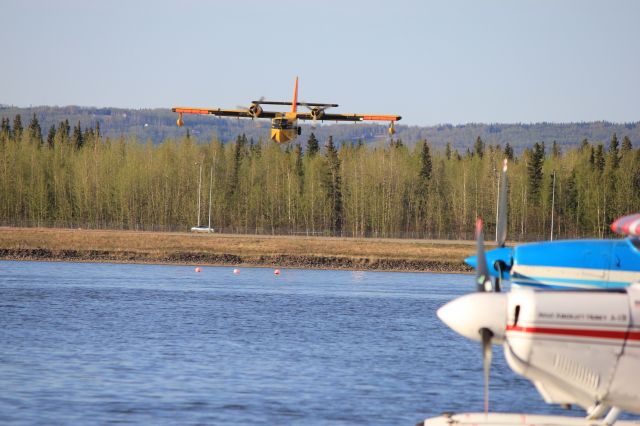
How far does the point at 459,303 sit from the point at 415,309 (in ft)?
108

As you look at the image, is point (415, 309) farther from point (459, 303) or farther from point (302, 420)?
point (459, 303)

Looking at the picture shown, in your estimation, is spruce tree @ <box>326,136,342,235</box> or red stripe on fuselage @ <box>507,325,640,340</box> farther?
spruce tree @ <box>326,136,342,235</box>

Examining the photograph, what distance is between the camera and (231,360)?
27.7 meters

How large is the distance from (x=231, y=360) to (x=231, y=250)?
198 ft

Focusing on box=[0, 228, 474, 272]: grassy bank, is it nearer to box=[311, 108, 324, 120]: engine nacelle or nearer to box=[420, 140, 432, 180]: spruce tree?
box=[311, 108, 324, 120]: engine nacelle

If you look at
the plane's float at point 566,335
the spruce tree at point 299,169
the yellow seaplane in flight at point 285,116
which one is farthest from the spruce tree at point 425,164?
the plane's float at point 566,335

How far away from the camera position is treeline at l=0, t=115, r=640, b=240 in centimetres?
12288

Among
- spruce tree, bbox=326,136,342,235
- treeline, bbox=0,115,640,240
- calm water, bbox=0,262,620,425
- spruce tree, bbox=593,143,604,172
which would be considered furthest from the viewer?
spruce tree, bbox=593,143,604,172

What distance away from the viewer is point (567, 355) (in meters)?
14.8

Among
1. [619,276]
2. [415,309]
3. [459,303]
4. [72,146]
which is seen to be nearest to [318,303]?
[415,309]

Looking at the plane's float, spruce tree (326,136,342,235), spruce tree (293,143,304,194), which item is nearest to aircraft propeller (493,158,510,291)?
the plane's float

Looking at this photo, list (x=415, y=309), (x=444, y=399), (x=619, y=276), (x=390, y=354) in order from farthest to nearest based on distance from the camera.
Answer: (x=415, y=309)
(x=390, y=354)
(x=444, y=399)
(x=619, y=276)

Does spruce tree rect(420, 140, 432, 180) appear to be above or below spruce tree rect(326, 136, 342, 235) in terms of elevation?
above

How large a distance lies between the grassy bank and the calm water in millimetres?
30145
